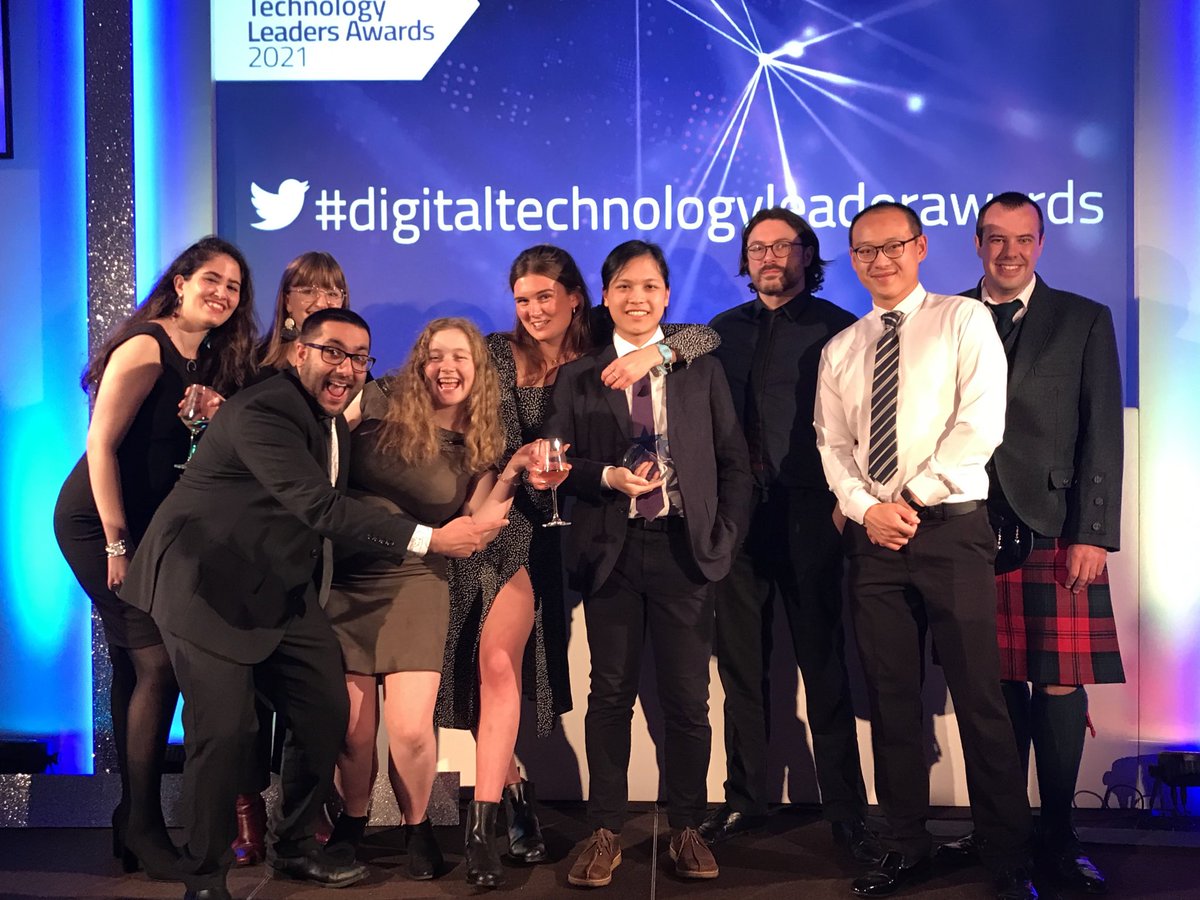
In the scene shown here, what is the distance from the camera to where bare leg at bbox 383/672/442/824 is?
3395 millimetres

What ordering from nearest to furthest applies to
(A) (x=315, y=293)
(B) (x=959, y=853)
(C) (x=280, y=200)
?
(B) (x=959, y=853) < (A) (x=315, y=293) < (C) (x=280, y=200)

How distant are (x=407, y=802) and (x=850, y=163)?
2.89 metres

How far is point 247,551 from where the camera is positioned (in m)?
3.03

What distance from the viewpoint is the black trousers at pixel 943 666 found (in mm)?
3201

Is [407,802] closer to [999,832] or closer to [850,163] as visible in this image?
[999,832]

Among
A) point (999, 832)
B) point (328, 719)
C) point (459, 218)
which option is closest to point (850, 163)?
point (459, 218)

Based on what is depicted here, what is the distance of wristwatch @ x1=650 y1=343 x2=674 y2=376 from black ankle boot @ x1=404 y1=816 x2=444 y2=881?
1.59 metres

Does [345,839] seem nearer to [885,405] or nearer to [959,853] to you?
[959,853]

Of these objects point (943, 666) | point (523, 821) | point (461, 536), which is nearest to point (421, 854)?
point (523, 821)

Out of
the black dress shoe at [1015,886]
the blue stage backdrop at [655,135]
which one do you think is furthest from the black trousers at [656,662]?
the blue stage backdrop at [655,135]

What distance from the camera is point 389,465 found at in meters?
3.35

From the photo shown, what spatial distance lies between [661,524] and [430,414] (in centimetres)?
77

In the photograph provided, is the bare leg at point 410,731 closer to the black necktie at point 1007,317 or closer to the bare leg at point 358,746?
the bare leg at point 358,746

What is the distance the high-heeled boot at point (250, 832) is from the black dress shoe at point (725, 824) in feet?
4.75
